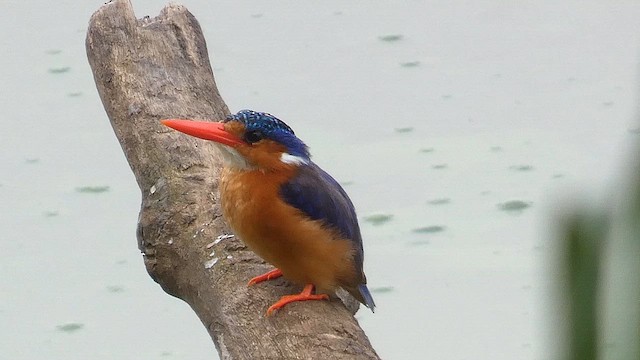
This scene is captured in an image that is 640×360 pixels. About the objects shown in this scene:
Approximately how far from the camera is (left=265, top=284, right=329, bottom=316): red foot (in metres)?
1.56

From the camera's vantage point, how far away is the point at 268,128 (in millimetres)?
1691

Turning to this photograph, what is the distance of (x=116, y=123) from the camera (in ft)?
6.52

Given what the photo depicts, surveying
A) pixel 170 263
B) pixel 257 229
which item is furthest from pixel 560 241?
pixel 170 263

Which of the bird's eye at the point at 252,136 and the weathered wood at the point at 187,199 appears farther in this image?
the bird's eye at the point at 252,136

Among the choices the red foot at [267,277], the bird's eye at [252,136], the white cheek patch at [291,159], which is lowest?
the red foot at [267,277]

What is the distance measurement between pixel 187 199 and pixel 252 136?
0.62 ft

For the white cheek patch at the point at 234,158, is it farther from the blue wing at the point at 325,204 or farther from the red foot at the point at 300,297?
the red foot at the point at 300,297

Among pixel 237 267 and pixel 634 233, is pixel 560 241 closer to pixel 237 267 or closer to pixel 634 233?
pixel 634 233

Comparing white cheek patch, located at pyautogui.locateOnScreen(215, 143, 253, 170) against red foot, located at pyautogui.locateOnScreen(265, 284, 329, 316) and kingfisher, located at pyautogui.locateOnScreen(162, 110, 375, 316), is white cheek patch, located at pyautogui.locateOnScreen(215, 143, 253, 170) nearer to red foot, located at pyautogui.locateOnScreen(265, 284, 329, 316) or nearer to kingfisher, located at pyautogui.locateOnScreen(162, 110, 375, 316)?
kingfisher, located at pyautogui.locateOnScreen(162, 110, 375, 316)

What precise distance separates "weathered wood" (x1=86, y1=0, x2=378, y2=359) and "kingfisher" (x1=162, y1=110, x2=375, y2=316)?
0.14 ft

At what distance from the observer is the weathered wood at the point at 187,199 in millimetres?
1538

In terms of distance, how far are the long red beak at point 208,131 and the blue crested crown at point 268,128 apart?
0.08ft

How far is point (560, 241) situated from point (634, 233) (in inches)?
0.8

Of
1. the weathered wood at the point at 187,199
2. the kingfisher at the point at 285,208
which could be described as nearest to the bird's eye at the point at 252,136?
the kingfisher at the point at 285,208
